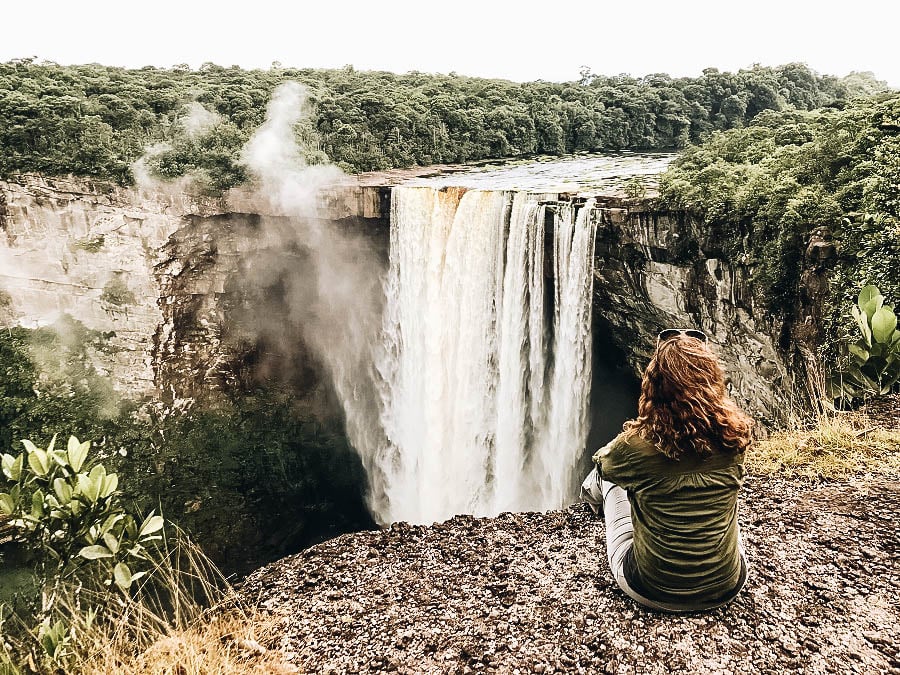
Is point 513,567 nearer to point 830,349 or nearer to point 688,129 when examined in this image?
point 830,349

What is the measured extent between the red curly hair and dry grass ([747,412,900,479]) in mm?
1997

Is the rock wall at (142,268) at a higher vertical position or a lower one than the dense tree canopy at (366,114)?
lower

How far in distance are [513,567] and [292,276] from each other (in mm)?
13848

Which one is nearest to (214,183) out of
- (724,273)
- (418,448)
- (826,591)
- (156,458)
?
(156,458)

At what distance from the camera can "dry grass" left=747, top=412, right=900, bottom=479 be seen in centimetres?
373

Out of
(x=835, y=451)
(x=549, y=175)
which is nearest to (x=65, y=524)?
(x=835, y=451)

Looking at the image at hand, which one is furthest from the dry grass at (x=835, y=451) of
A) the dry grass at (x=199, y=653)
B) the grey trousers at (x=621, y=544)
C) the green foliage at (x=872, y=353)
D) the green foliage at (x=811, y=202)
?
the dry grass at (x=199, y=653)

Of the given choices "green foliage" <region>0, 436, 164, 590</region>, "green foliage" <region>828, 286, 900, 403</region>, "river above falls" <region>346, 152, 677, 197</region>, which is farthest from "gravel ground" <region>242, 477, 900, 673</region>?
"river above falls" <region>346, 152, 677, 197</region>

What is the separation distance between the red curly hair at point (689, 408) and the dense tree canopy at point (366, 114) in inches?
572

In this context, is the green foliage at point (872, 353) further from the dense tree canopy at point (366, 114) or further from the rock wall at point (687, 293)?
the dense tree canopy at point (366, 114)

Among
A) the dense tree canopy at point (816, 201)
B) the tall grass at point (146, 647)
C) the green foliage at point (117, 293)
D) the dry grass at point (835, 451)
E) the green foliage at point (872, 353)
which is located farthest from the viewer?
the green foliage at point (117, 293)

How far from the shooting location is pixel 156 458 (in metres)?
15.3

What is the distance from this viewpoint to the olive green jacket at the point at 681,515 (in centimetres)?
228

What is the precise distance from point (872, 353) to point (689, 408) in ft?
10.8
